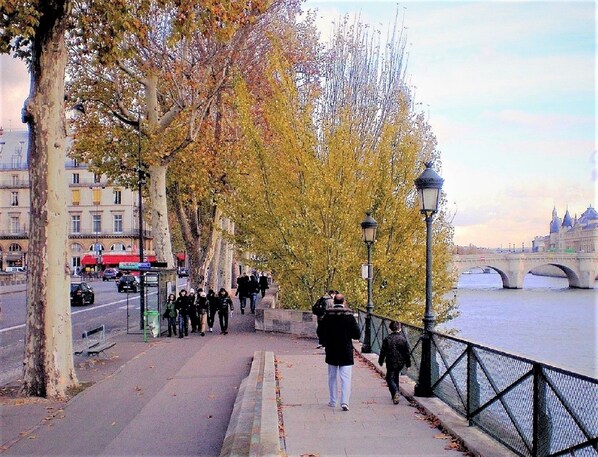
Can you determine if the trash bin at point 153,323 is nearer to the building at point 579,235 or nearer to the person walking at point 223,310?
the person walking at point 223,310

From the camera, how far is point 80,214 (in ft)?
337

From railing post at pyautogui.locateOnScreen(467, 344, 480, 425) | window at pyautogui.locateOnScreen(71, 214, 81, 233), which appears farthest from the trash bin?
window at pyautogui.locateOnScreen(71, 214, 81, 233)

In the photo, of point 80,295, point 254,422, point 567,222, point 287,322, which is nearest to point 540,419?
point 254,422

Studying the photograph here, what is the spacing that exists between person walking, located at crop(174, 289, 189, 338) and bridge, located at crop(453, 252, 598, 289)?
67.6 meters

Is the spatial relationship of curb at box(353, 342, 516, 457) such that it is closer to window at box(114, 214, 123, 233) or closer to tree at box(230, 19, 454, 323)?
tree at box(230, 19, 454, 323)

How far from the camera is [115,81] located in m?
28.5

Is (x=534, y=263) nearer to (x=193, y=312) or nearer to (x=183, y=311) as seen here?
(x=193, y=312)

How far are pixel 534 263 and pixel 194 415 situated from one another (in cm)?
8504

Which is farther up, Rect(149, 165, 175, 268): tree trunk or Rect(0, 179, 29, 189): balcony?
Rect(0, 179, 29, 189): balcony

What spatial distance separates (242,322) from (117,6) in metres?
19.0

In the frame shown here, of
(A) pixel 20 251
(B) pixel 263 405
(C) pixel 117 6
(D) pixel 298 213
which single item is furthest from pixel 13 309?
(A) pixel 20 251

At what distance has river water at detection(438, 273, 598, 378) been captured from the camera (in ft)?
115

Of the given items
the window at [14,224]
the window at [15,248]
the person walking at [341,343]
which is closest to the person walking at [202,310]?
the person walking at [341,343]

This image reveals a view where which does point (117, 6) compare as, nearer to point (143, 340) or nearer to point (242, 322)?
point (143, 340)
